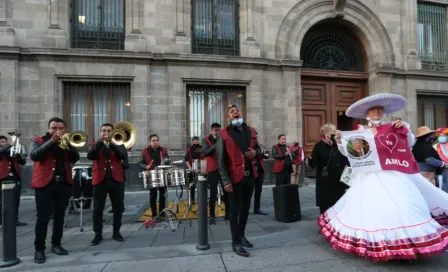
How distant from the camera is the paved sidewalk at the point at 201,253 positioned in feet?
12.8

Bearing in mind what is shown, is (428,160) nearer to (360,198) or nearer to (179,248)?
(360,198)

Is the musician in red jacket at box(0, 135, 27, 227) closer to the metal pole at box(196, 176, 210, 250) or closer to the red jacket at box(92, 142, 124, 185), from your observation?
the red jacket at box(92, 142, 124, 185)

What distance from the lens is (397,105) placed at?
4.53m

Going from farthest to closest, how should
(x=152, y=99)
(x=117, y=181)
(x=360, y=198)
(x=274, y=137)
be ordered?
(x=274, y=137) → (x=152, y=99) → (x=117, y=181) → (x=360, y=198)

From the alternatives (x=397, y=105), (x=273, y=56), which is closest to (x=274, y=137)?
(x=273, y=56)

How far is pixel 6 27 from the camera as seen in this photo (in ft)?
33.6

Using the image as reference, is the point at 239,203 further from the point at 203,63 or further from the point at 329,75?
the point at 329,75

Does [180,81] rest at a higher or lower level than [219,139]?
higher

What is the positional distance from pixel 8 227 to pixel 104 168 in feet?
5.16

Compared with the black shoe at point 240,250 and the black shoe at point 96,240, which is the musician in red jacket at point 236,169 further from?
the black shoe at point 96,240

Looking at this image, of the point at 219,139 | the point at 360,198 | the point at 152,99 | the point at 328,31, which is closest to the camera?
the point at 360,198

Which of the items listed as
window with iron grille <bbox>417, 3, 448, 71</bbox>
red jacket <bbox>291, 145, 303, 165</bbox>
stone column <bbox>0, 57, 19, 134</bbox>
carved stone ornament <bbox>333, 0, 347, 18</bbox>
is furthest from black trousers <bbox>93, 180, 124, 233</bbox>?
window with iron grille <bbox>417, 3, 448, 71</bbox>

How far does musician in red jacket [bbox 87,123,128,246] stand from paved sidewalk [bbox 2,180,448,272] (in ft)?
1.10

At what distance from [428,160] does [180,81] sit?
8.21m
